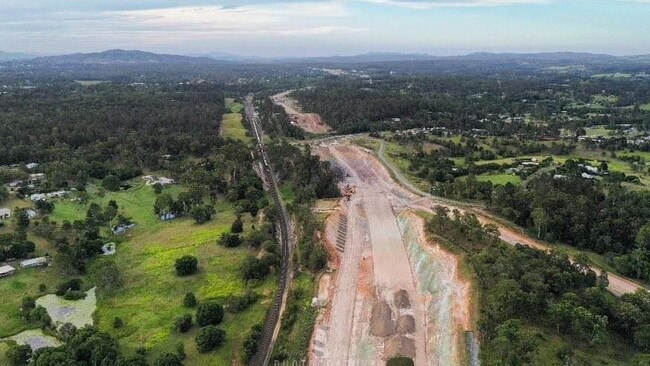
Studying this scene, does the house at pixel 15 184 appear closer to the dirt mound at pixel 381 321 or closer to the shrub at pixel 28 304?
the shrub at pixel 28 304

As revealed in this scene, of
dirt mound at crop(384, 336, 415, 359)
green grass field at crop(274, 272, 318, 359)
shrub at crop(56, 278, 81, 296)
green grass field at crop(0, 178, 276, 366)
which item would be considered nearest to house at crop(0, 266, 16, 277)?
green grass field at crop(0, 178, 276, 366)

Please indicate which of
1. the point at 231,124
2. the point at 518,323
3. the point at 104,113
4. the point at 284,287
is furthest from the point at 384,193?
the point at 104,113

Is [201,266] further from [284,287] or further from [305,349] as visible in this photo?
[305,349]

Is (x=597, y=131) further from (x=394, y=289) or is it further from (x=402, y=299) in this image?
(x=402, y=299)

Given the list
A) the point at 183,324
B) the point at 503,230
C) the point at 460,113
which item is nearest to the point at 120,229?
the point at 183,324

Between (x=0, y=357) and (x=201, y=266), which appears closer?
(x=0, y=357)

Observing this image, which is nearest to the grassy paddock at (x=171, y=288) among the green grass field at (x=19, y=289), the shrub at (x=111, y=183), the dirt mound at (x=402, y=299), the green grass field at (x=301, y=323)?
the green grass field at (x=301, y=323)
